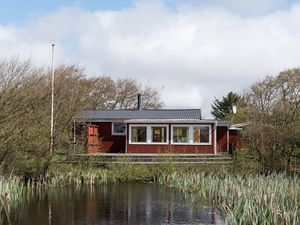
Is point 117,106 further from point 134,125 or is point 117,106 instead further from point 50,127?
point 50,127

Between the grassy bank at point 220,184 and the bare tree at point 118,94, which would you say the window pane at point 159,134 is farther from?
the bare tree at point 118,94

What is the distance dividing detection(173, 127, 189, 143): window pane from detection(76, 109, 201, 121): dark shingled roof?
2.28ft

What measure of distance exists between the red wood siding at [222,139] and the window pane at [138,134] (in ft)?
16.7

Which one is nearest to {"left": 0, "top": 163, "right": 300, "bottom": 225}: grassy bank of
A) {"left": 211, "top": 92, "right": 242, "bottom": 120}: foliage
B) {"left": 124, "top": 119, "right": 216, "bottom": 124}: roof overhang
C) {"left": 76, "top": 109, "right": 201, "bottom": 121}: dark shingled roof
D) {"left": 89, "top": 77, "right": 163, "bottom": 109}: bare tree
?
{"left": 124, "top": 119, "right": 216, "bottom": 124}: roof overhang

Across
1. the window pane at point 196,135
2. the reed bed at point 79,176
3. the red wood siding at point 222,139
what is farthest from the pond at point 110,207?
the red wood siding at point 222,139

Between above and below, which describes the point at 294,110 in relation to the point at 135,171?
above

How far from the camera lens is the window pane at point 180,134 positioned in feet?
100

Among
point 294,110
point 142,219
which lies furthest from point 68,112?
point 142,219

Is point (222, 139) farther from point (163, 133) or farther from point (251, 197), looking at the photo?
point (251, 197)

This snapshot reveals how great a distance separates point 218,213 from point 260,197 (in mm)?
2066

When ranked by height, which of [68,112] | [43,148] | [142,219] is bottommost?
[142,219]

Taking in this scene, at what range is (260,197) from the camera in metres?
12.6

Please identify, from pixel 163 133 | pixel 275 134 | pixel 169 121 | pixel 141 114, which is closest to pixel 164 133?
pixel 163 133

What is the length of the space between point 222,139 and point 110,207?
18023mm
